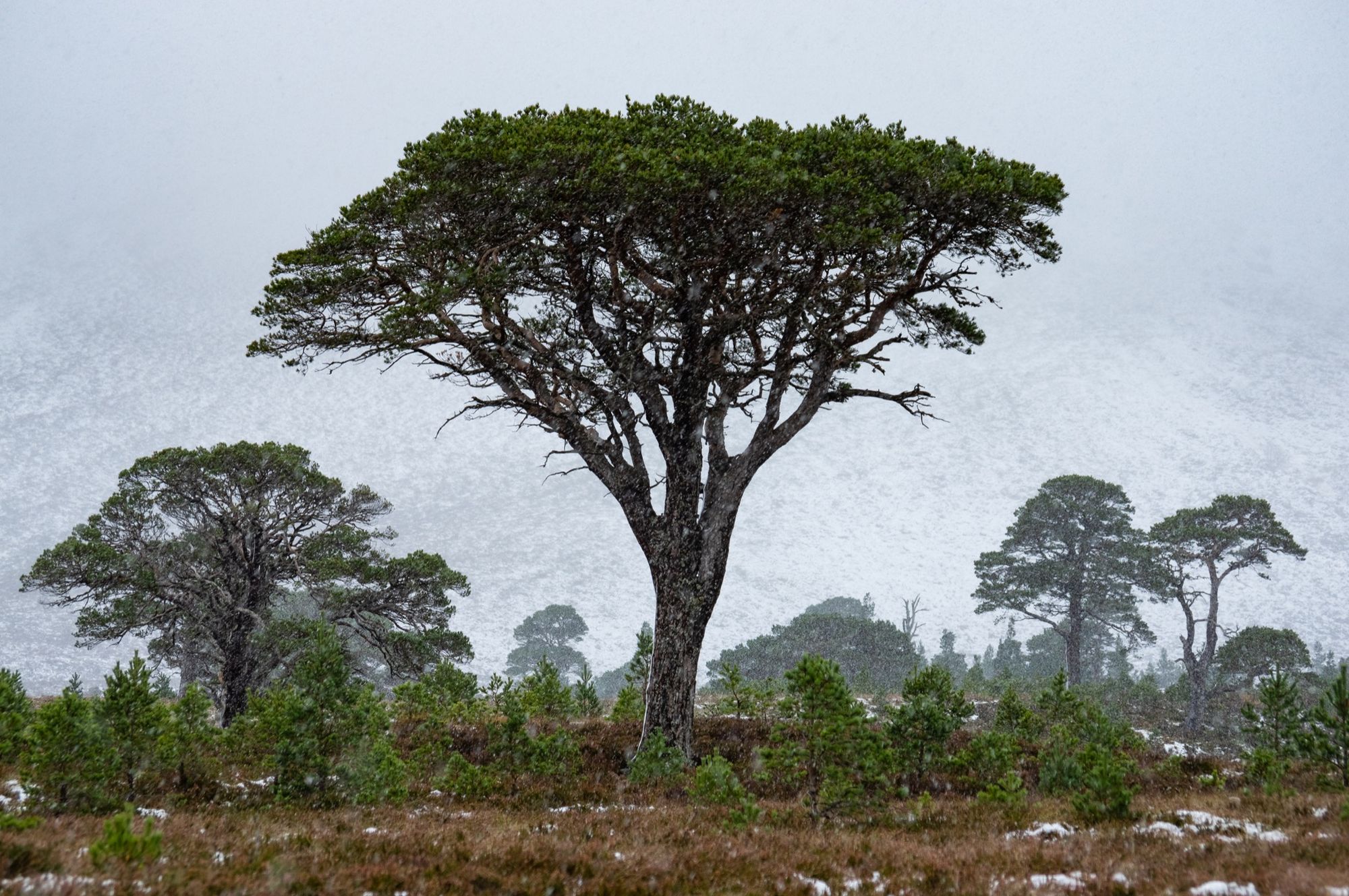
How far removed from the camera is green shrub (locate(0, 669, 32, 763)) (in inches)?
353

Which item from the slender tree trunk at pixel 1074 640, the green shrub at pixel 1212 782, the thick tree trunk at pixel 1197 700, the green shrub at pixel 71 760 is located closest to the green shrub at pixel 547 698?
the green shrub at pixel 71 760

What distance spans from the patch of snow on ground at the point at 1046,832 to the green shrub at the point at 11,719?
11.2m

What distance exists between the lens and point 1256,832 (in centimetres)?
651

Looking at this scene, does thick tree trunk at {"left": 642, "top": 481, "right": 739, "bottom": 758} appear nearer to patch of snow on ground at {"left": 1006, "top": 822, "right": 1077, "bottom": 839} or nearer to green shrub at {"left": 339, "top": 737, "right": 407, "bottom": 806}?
green shrub at {"left": 339, "top": 737, "right": 407, "bottom": 806}

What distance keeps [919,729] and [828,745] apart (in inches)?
144

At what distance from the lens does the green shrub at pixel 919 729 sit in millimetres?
10289

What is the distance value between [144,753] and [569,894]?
6270 mm

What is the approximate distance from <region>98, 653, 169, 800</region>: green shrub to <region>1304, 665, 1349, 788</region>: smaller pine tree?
13798 mm

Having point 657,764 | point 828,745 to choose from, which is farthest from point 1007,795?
point 657,764

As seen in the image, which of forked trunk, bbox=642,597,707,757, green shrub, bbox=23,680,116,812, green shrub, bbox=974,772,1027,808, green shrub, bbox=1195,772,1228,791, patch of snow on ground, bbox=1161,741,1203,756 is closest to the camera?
green shrub, bbox=23,680,116,812

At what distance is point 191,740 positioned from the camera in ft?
29.3

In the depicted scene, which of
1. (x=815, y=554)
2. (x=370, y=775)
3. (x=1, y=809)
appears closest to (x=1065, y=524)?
(x=370, y=775)

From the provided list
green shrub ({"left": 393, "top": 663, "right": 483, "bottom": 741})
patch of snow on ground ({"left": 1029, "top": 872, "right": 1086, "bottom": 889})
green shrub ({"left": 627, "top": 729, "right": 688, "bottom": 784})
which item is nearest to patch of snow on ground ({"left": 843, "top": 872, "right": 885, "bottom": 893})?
patch of snow on ground ({"left": 1029, "top": 872, "right": 1086, "bottom": 889})

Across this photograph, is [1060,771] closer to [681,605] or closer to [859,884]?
[681,605]
